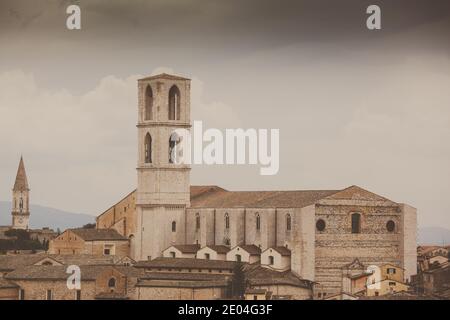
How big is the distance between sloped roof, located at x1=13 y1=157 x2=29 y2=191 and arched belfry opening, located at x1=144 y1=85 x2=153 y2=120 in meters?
A: 2.92

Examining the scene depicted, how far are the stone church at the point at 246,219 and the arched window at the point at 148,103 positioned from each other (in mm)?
19

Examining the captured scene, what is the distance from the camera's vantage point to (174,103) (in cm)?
4444

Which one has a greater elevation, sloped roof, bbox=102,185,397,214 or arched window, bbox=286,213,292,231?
sloped roof, bbox=102,185,397,214

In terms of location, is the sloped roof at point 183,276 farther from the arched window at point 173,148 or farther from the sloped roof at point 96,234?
the sloped roof at point 96,234

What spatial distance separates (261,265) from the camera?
1672 inches

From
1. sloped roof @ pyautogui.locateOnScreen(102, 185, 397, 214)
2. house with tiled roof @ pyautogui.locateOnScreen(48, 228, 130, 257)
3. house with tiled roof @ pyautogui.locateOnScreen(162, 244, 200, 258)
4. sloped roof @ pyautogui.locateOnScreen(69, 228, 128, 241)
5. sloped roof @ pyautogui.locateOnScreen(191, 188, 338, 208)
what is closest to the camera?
sloped roof @ pyautogui.locateOnScreen(102, 185, 397, 214)

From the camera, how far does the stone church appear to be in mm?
42406

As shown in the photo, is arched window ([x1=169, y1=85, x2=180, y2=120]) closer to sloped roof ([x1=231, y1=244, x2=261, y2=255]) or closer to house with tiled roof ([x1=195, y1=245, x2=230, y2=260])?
house with tiled roof ([x1=195, y1=245, x2=230, y2=260])

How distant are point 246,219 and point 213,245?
1.00 m

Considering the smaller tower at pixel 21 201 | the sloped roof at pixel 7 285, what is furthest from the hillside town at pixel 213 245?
the smaller tower at pixel 21 201

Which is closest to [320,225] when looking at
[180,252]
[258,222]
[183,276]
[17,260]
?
[258,222]

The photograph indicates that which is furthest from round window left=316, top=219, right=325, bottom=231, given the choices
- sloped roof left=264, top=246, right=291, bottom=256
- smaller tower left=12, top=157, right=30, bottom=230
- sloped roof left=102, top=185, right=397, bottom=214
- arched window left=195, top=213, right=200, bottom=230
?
smaller tower left=12, top=157, right=30, bottom=230
